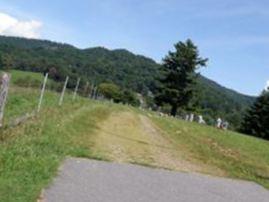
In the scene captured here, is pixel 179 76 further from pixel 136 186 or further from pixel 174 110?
pixel 136 186

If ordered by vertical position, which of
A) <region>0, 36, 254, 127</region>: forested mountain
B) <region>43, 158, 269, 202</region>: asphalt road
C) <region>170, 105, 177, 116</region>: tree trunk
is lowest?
<region>43, 158, 269, 202</region>: asphalt road

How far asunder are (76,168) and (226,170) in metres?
6.18

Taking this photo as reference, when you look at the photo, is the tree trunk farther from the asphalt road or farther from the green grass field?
the asphalt road

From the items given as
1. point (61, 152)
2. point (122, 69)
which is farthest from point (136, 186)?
point (122, 69)

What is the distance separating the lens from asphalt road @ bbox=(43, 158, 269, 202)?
9.51m

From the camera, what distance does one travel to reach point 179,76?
3219 inches

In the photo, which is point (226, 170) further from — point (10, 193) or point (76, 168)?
point (10, 193)

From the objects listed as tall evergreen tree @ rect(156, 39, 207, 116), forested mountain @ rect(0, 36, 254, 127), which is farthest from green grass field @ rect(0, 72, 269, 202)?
forested mountain @ rect(0, 36, 254, 127)

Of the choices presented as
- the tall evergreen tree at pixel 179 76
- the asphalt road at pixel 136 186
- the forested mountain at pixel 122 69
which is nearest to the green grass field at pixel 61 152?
the asphalt road at pixel 136 186

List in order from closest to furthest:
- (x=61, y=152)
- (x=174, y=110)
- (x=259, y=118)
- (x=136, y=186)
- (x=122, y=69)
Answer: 1. (x=136, y=186)
2. (x=61, y=152)
3. (x=259, y=118)
4. (x=174, y=110)
5. (x=122, y=69)

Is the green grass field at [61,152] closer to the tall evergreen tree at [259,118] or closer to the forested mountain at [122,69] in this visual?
the tall evergreen tree at [259,118]

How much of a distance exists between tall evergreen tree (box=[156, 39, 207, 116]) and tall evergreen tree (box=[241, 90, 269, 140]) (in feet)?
28.0

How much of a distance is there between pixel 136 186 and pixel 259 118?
232 feet

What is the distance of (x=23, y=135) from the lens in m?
13.9
